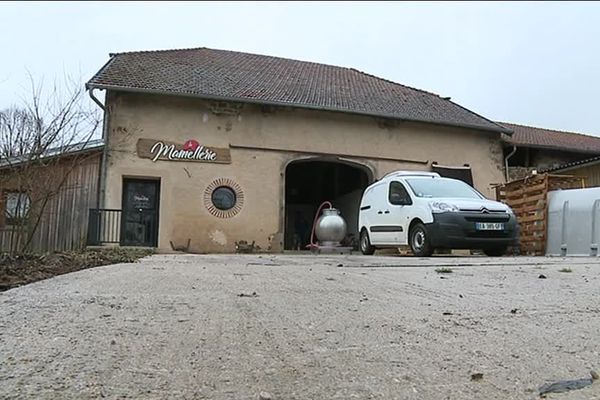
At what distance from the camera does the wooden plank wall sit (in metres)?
13.9

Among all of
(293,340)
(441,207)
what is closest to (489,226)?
(441,207)

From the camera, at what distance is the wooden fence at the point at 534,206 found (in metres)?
12.5

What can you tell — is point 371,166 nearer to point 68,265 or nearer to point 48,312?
point 68,265

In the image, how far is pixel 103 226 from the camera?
14609 millimetres

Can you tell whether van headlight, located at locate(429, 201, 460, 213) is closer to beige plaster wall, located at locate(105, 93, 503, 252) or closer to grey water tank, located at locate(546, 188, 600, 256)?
grey water tank, located at locate(546, 188, 600, 256)

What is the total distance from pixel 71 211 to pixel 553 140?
1829cm

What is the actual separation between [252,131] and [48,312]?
43.0 ft

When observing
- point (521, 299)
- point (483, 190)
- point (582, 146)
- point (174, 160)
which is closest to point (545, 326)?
point (521, 299)

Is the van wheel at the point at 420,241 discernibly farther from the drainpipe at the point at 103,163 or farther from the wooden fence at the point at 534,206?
the drainpipe at the point at 103,163

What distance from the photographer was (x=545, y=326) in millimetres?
3516

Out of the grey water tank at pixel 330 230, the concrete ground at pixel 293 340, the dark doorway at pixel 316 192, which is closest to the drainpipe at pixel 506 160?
the dark doorway at pixel 316 192

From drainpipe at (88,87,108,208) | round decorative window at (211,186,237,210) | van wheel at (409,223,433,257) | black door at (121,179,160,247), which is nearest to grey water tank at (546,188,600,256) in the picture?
van wheel at (409,223,433,257)

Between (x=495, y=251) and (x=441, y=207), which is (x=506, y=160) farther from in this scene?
(x=441, y=207)

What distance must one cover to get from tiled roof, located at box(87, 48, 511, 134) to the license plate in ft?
25.1
